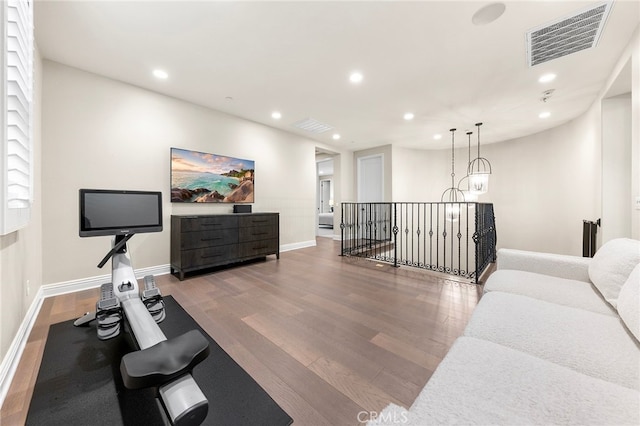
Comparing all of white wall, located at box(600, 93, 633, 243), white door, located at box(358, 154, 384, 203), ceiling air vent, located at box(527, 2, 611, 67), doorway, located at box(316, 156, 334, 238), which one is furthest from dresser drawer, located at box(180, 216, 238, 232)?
white wall, located at box(600, 93, 633, 243)

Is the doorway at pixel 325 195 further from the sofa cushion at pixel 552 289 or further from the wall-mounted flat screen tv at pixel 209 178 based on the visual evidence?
the sofa cushion at pixel 552 289

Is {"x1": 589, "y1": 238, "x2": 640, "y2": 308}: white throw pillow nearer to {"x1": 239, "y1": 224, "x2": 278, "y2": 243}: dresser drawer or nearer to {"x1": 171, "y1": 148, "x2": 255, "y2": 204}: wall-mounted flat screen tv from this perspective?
{"x1": 239, "y1": 224, "x2": 278, "y2": 243}: dresser drawer

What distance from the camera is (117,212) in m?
2.09

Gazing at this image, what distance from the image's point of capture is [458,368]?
34.4 inches

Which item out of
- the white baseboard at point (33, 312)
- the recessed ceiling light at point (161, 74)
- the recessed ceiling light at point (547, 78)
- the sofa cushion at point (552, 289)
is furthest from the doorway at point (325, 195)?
the sofa cushion at point (552, 289)

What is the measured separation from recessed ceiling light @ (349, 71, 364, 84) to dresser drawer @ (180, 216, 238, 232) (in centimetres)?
275

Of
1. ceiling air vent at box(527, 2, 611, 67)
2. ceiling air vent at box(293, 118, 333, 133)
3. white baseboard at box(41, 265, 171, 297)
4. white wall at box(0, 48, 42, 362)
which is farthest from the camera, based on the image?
ceiling air vent at box(293, 118, 333, 133)

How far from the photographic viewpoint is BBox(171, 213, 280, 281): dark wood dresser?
10.9 feet

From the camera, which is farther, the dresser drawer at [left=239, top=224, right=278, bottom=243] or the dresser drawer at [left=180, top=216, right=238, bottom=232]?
the dresser drawer at [left=239, top=224, right=278, bottom=243]

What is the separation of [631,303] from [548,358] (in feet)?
1.85

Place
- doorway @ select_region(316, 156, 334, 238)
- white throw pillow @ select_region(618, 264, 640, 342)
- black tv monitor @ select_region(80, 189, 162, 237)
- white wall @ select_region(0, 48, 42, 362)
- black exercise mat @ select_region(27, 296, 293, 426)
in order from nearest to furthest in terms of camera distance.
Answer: white throw pillow @ select_region(618, 264, 640, 342) < black exercise mat @ select_region(27, 296, 293, 426) < white wall @ select_region(0, 48, 42, 362) < black tv monitor @ select_region(80, 189, 162, 237) < doorway @ select_region(316, 156, 334, 238)

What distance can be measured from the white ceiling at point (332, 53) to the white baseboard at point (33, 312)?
2.66m

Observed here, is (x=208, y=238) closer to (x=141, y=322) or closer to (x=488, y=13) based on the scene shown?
(x=141, y=322)

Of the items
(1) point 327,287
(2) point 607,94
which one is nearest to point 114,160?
(1) point 327,287
